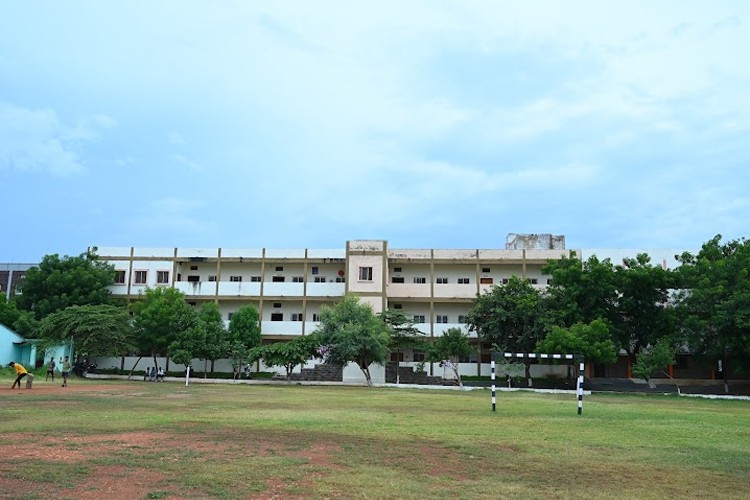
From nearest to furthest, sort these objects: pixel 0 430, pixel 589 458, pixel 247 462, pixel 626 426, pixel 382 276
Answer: pixel 247 462 → pixel 589 458 → pixel 0 430 → pixel 626 426 → pixel 382 276

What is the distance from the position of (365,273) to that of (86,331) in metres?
20.9

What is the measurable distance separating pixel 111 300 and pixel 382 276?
71.7 feet

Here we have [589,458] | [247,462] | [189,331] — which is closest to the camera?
[247,462]

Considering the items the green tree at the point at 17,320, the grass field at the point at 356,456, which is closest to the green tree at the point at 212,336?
the green tree at the point at 17,320

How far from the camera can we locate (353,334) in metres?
43.8

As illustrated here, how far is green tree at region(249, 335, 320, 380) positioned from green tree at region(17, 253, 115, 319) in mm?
15191

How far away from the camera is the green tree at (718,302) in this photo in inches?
1539

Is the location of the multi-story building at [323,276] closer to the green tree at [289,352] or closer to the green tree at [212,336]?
the green tree at [212,336]

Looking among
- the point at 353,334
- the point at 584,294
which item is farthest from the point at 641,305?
the point at 353,334

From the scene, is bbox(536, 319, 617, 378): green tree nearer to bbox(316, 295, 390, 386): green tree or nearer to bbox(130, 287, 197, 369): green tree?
bbox(316, 295, 390, 386): green tree

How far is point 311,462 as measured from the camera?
1050cm

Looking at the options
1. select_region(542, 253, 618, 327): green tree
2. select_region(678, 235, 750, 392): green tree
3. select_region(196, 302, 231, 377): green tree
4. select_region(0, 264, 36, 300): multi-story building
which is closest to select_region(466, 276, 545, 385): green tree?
select_region(542, 253, 618, 327): green tree

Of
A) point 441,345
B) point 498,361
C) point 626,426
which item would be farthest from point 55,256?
point 626,426

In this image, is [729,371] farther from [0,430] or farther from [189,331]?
[0,430]
